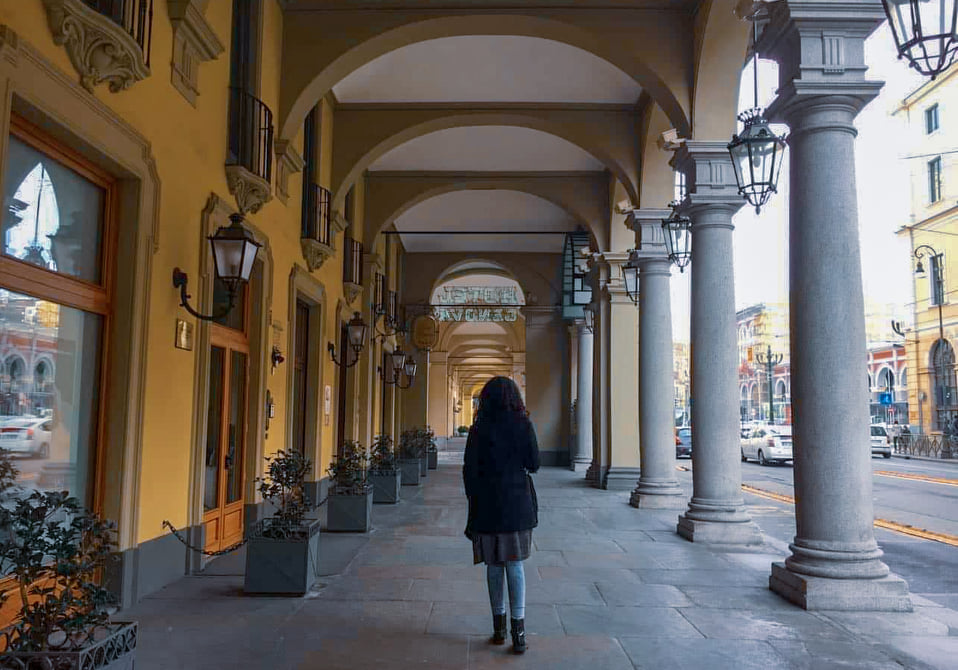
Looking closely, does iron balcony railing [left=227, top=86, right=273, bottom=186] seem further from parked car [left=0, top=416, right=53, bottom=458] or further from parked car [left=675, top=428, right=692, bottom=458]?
parked car [left=675, top=428, right=692, bottom=458]

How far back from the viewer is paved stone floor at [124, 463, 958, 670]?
14.7 feet

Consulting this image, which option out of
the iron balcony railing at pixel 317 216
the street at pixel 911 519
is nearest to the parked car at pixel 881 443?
the street at pixel 911 519

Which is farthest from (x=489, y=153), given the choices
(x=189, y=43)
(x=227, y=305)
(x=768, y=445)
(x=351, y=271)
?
(x=768, y=445)

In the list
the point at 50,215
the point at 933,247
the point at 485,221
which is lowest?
the point at 50,215

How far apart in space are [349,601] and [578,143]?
9126 mm

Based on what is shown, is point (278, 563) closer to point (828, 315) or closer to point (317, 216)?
point (828, 315)

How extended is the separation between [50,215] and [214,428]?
11.0 feet

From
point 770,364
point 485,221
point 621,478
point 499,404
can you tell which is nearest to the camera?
point 499,404

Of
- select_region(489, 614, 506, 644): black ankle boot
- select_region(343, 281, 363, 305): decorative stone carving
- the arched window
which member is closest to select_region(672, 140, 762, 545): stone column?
select_region(489, 614, 506, 644): black ankle boot

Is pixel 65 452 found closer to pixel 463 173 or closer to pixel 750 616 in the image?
pixel 750 616

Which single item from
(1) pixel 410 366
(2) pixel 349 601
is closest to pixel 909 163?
(1) pixel 410 366

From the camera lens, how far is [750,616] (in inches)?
218

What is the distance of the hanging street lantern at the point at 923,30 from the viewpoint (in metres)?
3.57

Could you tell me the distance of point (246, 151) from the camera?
8.16 m
